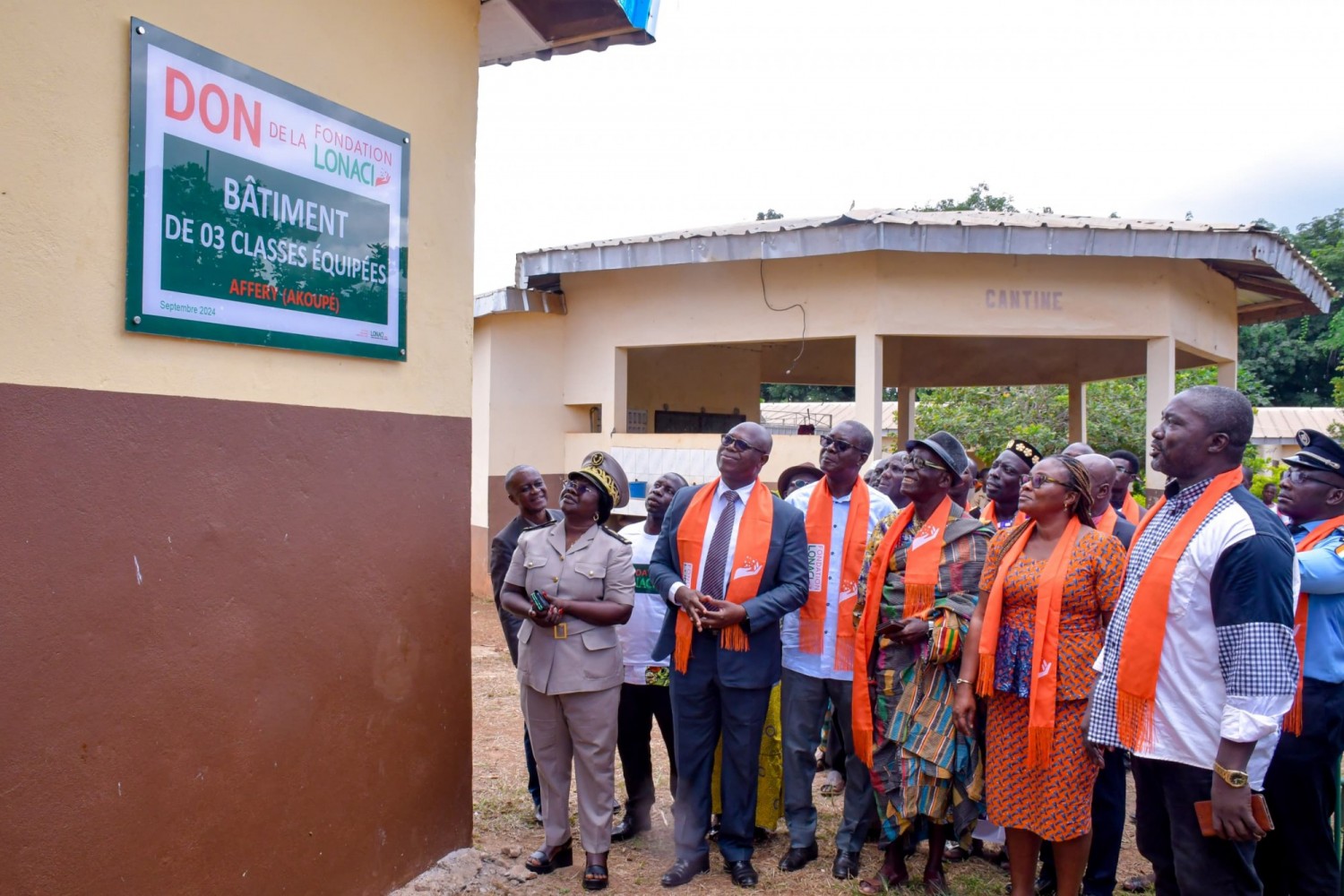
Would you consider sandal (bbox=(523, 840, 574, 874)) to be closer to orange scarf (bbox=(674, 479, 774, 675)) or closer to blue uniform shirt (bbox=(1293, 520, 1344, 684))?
orange scarf (bbox=(674, 479, 774, 675))

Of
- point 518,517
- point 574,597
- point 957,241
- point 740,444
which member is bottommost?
Result: point 574,597

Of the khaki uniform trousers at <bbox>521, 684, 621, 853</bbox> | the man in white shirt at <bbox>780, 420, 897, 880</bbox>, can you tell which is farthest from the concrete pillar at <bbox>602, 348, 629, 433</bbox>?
the khaki uniform trousers at <bbox>521, 684, 621, 853</bbox>

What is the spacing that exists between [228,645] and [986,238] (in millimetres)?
7841

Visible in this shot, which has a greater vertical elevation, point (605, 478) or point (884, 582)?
point (605, 478)

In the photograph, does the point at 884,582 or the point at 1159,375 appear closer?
the point at 884,582

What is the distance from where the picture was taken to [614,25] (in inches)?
201

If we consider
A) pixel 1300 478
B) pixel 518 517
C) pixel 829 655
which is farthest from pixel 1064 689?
pixel 518 517

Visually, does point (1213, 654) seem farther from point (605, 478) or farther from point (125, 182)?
point (125, 182)

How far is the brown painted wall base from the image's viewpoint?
2.95 meters

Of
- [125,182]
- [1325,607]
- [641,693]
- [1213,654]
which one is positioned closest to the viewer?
[1213,654]

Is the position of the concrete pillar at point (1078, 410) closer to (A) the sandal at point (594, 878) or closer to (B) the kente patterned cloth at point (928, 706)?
(B) the kente patterned cloth at point (928, 706)

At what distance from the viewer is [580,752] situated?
4.59 metres

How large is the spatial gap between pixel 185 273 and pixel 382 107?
4.30ft

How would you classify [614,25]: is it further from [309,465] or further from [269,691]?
[269,691]
